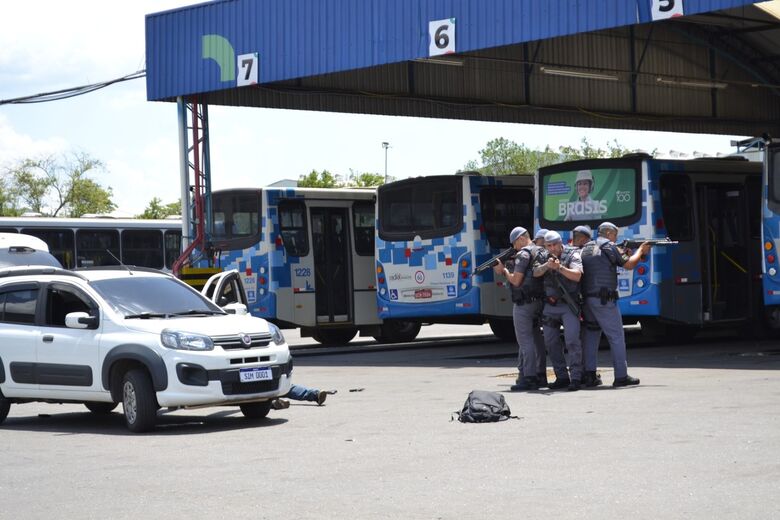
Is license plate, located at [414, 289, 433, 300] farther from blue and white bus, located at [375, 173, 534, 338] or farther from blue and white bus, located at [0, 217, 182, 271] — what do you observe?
blue and white bus, located at [0, 217, 182, 271]

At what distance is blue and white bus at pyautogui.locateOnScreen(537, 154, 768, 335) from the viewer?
21.2 meters

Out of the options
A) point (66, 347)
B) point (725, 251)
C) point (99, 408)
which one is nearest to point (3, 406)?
point (99, 408)

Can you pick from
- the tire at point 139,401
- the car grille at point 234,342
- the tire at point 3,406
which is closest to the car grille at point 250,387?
the car grille at point 234,342

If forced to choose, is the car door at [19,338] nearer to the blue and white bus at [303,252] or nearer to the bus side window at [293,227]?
the blue and white bus at [303,252]

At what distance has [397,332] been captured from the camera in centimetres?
2800

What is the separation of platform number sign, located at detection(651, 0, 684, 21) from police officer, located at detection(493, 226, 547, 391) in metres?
5.85

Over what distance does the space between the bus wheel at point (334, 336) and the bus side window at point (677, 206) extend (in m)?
8.30

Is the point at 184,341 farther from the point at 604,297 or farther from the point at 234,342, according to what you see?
the point at 604,297

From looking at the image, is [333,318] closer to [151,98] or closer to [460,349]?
[460,349]

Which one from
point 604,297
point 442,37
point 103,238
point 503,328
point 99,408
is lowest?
point 503,328

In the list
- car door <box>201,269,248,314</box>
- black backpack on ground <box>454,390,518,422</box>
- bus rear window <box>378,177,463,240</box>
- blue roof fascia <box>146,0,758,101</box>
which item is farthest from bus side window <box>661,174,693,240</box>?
black backpack on ground <box>454,390,518,422</box>

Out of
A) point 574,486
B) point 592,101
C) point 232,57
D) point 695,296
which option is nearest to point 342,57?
point 232,57

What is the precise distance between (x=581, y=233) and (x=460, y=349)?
990 centimetres

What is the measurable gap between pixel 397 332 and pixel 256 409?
1443cm
